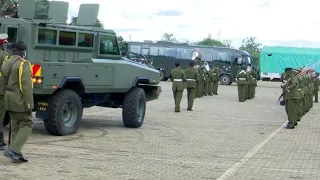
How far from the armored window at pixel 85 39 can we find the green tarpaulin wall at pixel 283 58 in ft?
102

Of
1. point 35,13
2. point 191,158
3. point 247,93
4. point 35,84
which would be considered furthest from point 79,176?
point 247,93

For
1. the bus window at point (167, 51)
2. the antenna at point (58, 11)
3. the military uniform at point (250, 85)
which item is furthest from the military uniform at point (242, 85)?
the bus window at point (167, 51)

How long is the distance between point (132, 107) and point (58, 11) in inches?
104

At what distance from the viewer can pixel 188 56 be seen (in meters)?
42.4

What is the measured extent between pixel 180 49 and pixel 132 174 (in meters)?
35.2

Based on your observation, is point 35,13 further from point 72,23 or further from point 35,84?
point 35,84

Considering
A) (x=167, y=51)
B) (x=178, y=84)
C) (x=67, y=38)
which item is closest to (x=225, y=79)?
(x=167, y=51)

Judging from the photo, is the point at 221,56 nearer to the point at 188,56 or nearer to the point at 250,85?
the point at 188,56

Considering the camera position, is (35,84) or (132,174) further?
(35,84)

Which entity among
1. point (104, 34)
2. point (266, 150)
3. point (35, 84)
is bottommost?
point (266, 150)

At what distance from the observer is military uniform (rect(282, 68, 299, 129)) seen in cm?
1405

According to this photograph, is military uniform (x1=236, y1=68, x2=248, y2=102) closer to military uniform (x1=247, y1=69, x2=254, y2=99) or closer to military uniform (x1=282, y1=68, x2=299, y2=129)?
military uniform (x1=247, y1=69, x2=254, y2=99)

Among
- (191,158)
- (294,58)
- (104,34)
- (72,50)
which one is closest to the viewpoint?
(191,158)

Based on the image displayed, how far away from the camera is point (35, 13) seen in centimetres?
1166
